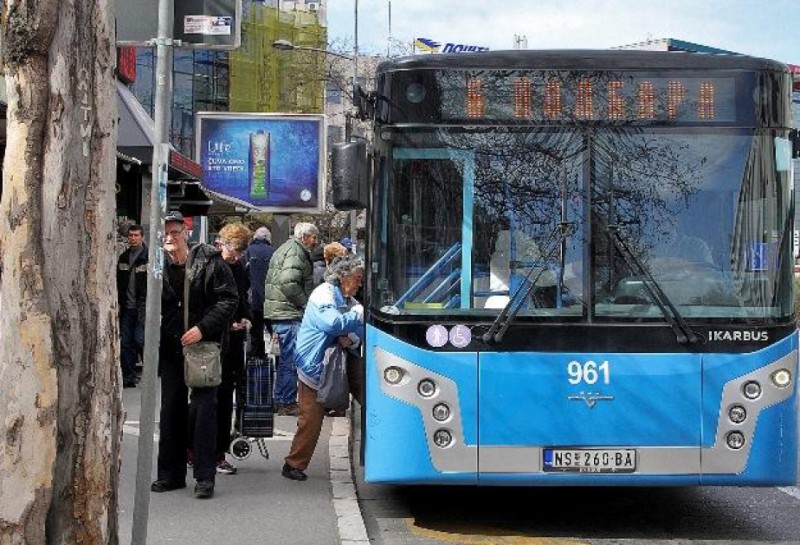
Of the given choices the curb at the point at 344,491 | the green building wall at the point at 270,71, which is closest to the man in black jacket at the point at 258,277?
the curb at the point at 344,491

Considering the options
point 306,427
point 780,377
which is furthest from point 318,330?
point 780,377

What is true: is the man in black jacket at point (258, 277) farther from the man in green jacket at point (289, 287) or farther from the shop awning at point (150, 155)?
the shop awning at point (150, 155)

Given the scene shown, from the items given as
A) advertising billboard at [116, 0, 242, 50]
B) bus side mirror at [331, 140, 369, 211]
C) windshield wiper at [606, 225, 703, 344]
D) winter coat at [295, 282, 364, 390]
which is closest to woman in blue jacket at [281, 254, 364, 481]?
winter coat at [295, 282, 364, 390]

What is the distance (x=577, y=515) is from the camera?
8.68 meters

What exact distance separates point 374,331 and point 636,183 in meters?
1.75

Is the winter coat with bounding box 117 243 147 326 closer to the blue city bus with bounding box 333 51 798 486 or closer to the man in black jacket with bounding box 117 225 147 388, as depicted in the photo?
the man in black jacket with bounding box 117 225 147 388

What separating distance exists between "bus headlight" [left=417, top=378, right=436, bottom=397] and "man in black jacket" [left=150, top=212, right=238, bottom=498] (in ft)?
4.65

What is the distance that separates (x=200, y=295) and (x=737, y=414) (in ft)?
11.0

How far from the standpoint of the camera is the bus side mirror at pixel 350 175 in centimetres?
771

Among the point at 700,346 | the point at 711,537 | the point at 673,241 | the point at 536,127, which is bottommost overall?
the point at 711,537

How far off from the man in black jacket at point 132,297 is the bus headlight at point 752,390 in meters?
7.77

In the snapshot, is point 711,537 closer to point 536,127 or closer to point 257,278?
point 536,127

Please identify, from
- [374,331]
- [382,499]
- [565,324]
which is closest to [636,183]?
[565,324]

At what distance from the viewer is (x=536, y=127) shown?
25.3 feet
